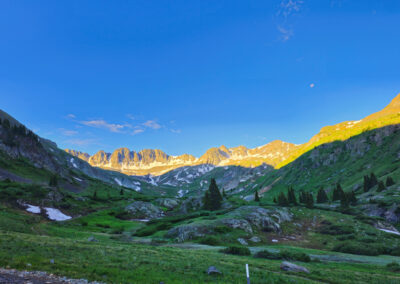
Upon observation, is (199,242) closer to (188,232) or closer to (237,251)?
(188,232)

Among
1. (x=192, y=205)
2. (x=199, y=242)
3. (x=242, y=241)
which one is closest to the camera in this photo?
(x=199, y=242)

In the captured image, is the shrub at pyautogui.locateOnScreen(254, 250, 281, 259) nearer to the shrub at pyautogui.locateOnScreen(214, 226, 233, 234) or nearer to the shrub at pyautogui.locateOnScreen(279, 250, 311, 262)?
the shrub at pyautogui.locateOnScreen(279, 250, 311, 262)

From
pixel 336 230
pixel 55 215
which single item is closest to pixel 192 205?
pixel 55 215

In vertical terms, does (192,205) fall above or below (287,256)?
above

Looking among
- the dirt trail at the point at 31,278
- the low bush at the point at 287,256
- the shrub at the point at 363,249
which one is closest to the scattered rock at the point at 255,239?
the shrub at the point at 363,249

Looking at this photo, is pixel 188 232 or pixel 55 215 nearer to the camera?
pixel 188 232

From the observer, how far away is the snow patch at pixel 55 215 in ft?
221

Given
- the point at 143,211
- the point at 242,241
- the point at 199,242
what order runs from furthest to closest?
the point at 143,211 → the point at 242,241 → the point at 199,242

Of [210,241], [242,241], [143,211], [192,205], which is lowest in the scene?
[242,241]

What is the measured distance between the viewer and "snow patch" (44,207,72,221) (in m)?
67.4

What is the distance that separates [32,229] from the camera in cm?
4091

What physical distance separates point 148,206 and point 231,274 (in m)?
92.0

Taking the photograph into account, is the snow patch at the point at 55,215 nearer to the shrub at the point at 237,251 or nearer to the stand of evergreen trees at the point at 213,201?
the stand of evergreen trees at the point at 213,201

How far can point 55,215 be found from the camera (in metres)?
69.5
